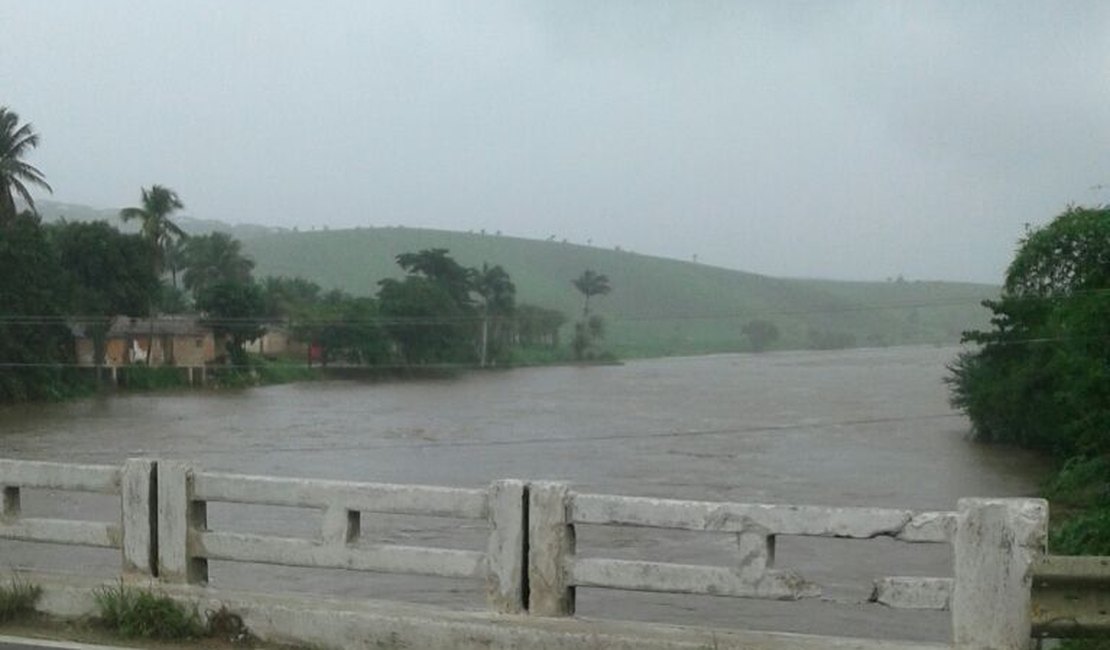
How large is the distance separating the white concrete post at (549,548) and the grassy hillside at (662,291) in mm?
98446

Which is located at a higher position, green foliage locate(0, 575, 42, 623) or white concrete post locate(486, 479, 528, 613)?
white concrete post locate(486, 479, 528, 613)

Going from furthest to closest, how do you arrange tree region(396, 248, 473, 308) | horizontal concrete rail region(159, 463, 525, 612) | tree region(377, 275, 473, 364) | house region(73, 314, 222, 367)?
tree region(396, 248, 473, 308)
tree region(377, 275, 473, 364)
house region(73, 314, 222, 367)
horizontal concrete rail region(159, 463, 525, 612)

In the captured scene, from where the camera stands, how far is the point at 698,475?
33.7m

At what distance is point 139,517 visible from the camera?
7.32 meters

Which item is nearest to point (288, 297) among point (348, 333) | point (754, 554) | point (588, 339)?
point (348, 333)

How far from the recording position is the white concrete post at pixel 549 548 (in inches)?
257

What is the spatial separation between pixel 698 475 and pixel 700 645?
91.0 ft

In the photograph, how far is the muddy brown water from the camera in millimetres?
14906

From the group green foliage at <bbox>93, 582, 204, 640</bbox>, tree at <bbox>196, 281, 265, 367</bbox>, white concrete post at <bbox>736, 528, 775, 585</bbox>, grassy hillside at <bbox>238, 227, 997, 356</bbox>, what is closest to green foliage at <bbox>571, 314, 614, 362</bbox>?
grassy hillside at <bbox>238, 227, 997, 356</bbox>

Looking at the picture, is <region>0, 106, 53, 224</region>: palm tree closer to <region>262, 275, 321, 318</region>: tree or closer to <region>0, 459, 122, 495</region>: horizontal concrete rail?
<region>262, 275, 321, 318</region>: tree

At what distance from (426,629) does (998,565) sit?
8.75ft

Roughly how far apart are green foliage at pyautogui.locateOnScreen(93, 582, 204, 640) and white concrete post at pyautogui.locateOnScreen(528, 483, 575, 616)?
1.79m

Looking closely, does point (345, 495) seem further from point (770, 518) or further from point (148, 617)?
point (770, 518)

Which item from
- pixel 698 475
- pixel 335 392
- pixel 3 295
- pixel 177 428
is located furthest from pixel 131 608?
pixel 335 392
